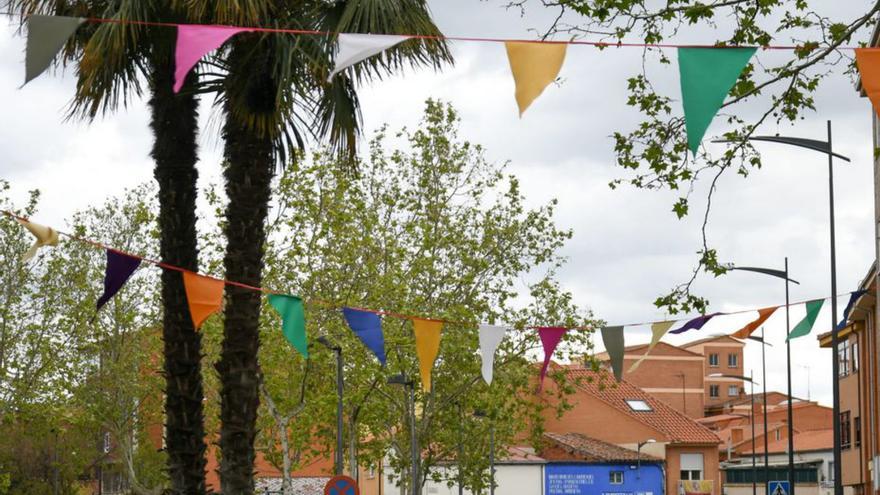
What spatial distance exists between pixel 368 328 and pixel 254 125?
269 cm

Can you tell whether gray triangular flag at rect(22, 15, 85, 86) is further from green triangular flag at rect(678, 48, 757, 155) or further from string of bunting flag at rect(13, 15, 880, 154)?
green triangular flag at rect(678, 48, 757, 155)

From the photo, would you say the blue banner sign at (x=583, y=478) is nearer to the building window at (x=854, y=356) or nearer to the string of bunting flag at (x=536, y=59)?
the building window at (x=854, y=356)

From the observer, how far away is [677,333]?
16.8 m

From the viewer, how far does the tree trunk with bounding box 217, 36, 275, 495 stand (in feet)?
51.3

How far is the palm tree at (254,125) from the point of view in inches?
608

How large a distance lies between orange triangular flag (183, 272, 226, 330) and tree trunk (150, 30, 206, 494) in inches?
20.3

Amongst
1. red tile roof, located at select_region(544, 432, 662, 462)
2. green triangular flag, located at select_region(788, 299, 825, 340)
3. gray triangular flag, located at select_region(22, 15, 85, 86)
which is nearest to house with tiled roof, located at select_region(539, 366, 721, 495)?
red tile roof, located at select_region(544, 432, 662, 462)

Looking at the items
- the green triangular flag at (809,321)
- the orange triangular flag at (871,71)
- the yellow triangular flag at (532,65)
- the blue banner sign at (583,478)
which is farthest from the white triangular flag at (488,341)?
the blue banner sign at (583,478)

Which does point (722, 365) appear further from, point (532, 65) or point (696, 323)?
point (532, 65)

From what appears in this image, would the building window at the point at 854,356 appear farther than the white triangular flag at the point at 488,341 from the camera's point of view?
Yes

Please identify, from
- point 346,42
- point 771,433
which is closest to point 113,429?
point 346,42

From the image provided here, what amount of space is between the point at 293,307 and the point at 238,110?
2.22 metres

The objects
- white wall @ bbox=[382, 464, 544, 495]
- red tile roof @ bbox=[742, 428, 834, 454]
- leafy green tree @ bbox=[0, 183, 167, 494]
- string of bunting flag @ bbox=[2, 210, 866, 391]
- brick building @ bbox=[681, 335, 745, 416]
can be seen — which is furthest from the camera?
brick building @ bbox=[681, 335, 745, 416]

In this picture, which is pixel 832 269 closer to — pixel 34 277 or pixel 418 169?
pixel 418 169
